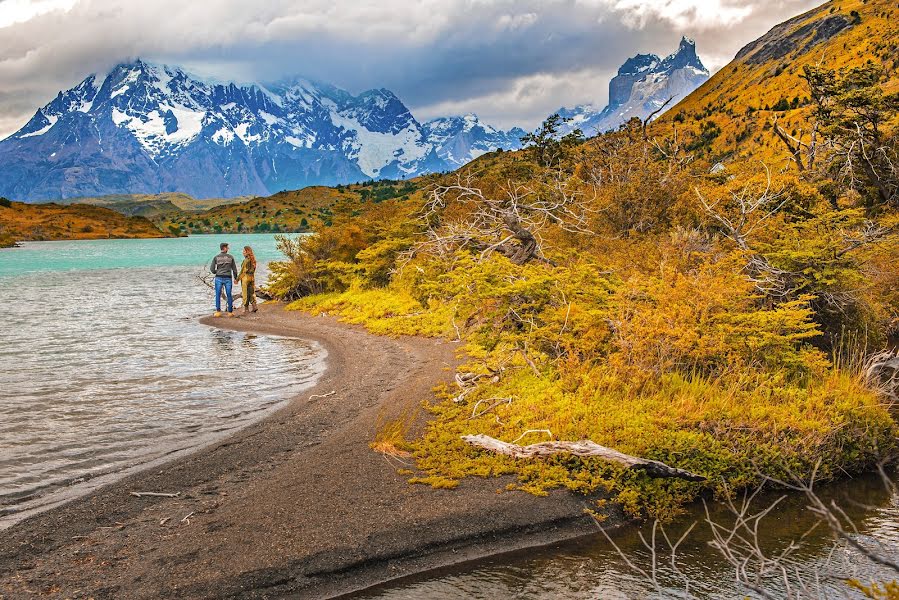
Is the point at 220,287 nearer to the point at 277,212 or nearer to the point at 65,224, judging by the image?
the point at 65,224

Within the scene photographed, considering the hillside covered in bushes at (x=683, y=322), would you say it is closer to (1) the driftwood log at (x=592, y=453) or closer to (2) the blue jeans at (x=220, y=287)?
(1) the driftwood log at (x=592, y=453)

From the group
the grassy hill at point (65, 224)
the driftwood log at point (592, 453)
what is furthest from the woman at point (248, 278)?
the grassy hill at point (65, 224)

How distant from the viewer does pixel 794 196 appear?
1669 cm

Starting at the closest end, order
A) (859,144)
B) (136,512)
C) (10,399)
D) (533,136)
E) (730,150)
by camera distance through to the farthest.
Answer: (136,512) < (10,399) < (859,144) < (533,136) < (730,150)

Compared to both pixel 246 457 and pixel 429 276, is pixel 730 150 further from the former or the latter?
pixel 246 457

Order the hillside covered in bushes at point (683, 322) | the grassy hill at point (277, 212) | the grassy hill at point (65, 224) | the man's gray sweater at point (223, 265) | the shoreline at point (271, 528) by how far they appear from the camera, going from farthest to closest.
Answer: the grassy hill at point (277, 212) → the grassy hill at point (65, 224) → the man's gray sweater at point (223, 265) → the hillside covered in bushes at point (683, 322) → the shoreline at point (271, 528)

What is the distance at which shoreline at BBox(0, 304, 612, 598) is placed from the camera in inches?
262

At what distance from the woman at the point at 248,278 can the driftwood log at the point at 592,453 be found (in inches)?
745

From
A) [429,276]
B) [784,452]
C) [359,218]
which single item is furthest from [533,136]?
[784,452]

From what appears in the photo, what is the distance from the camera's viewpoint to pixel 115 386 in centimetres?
1536

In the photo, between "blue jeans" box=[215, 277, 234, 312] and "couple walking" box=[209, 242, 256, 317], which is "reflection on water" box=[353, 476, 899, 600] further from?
"blue jeans" box=[215, 277, 234, 312]

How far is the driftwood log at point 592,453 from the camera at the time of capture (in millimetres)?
8672

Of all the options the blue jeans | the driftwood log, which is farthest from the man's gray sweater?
the driftwood log

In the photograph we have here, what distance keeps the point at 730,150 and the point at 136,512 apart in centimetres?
7082
